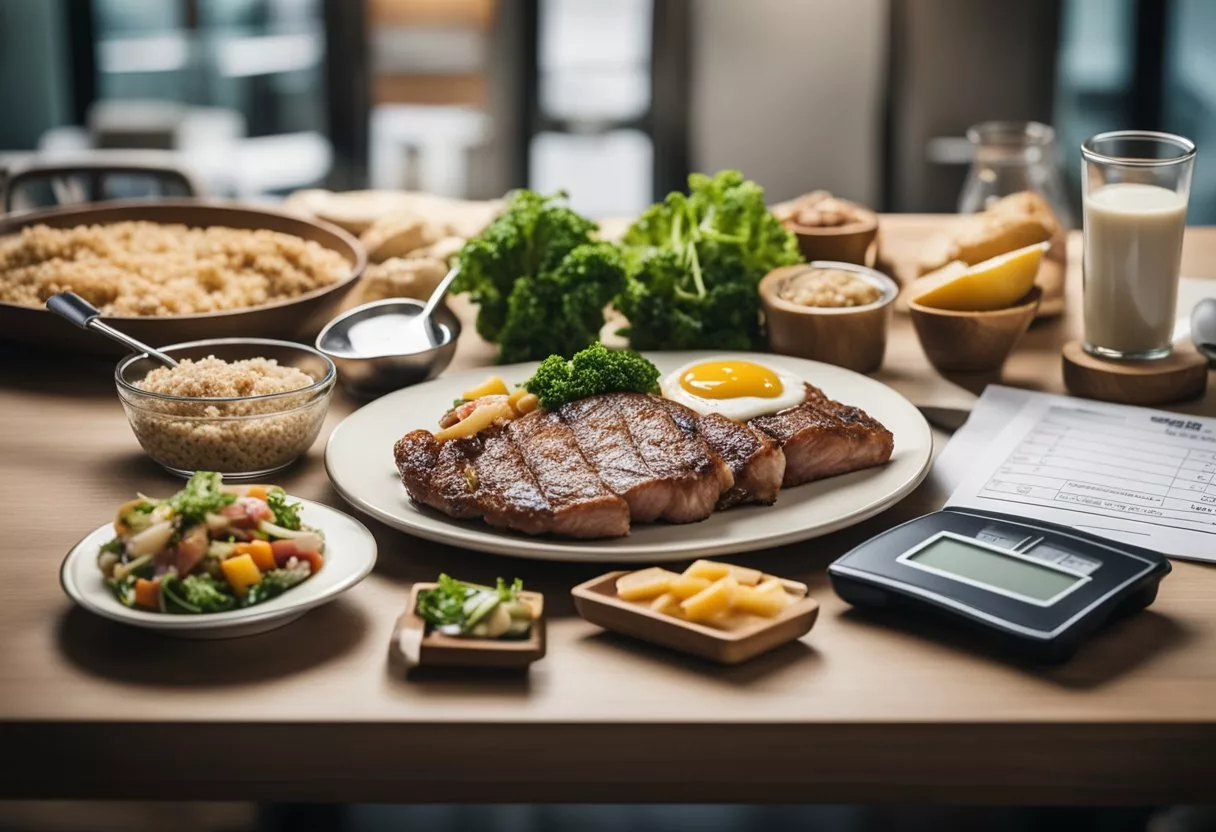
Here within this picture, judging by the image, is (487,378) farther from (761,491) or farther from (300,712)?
(300,712)

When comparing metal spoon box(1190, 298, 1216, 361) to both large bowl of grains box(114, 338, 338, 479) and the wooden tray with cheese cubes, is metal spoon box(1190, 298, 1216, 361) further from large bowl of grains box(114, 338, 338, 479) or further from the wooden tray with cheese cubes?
large bowl of grains box(114, 338, 338, 479)

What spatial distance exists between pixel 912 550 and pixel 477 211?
211 centimetres

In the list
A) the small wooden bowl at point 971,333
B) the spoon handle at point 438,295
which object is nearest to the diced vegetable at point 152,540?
the spoon handle at point 438,295

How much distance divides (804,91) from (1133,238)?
4391 millimetres

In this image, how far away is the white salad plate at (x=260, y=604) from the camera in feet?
5.19

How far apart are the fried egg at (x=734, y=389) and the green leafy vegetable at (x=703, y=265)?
41cm

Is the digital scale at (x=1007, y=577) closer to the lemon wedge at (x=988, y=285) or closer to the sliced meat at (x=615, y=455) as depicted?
the sliced meat at (x=615, y=455)

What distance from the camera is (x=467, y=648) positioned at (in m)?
1.57

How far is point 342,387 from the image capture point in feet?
8.46

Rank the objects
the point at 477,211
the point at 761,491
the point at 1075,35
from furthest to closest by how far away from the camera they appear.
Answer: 1. the point at 1075,35
2. the point at 477,211
3. the point at 761,491

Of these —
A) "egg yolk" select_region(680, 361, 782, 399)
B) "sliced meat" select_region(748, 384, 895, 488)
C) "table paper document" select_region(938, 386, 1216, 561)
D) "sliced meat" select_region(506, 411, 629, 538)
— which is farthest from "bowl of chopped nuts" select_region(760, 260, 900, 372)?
"sliced meat" select_region(506, 411, 629, 538)

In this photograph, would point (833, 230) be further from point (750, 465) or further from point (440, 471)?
point (440, 471)

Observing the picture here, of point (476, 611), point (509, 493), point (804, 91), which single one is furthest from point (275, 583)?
point (804, 91)

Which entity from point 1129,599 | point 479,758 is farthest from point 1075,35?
point 479,758
